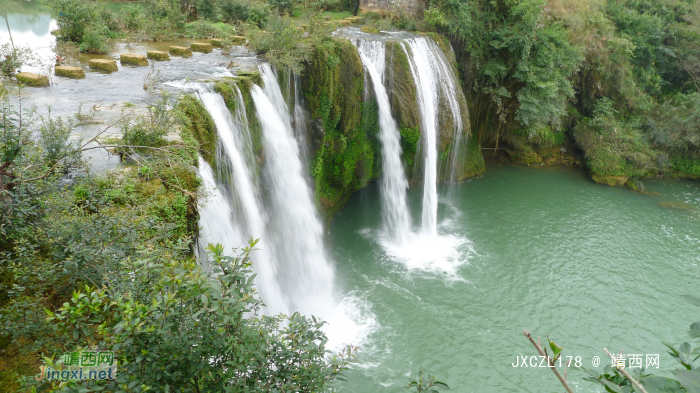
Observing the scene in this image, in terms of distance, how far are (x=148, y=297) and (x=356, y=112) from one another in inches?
430

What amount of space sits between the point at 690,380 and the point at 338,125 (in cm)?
1202

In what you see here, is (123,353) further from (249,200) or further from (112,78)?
(112,78)

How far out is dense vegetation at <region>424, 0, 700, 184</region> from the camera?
1545cm

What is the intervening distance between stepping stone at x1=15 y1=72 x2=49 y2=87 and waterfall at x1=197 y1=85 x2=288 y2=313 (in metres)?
3.36

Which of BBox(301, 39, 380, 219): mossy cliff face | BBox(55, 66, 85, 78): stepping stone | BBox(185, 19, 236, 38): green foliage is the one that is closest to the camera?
BBox(55, 66, 85, 78): stepping stone

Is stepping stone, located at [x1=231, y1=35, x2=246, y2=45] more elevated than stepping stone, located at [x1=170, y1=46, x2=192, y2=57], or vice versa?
stepping stone, located at [x1=231, y1=35, x2=246, y2=45]

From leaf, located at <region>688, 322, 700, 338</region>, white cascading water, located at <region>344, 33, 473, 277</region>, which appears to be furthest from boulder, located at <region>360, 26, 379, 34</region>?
leaf, located at <region>688, 322, 700, 338</region>

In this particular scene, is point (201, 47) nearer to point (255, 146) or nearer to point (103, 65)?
point (103, 65)

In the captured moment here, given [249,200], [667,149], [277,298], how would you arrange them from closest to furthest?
[249,200]
[277,298]
[667,149]

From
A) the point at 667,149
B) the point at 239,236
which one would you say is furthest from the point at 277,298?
the point at 667,149

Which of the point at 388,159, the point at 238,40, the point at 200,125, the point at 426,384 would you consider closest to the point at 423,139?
the point at 388,159

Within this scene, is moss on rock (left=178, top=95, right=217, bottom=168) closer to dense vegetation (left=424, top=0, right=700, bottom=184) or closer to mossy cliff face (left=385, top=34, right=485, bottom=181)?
mossy cliff face (left=385, top=34, right=485, bottom=181)

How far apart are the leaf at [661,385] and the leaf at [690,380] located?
141 millimetres

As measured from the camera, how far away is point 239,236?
24.3 feet
